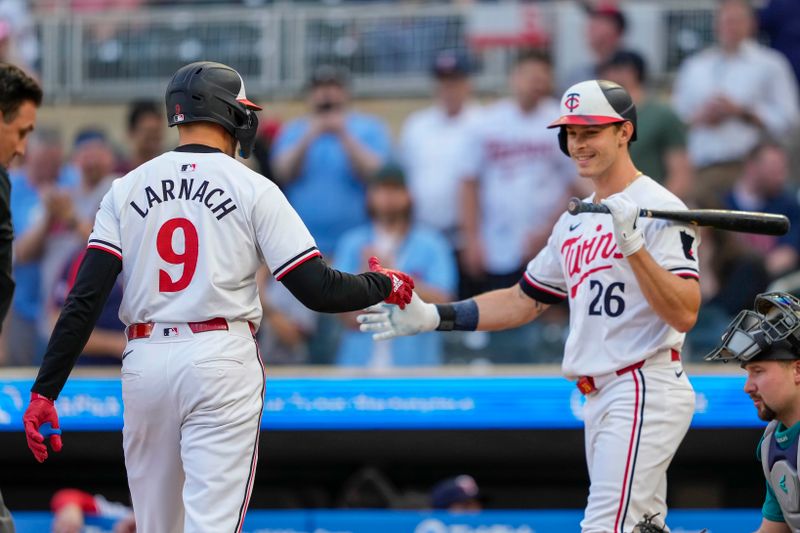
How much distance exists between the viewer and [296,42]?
32.7 feet

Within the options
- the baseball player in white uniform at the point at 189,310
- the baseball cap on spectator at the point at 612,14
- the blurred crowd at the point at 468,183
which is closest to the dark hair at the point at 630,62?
the blurred crowd at the point at 468,183

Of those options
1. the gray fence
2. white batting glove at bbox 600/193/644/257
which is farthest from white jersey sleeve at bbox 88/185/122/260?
the gray fence

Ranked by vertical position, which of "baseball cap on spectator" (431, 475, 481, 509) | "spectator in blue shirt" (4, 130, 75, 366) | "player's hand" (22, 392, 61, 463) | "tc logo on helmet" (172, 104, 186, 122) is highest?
"tc logo on helmet" (172, 104, 186, 122)

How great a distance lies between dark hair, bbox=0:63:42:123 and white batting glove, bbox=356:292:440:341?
1.54m

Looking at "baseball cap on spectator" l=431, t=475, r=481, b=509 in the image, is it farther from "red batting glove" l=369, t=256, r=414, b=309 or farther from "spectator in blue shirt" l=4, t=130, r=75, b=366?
"spectator in blue shirt" l=4, t=130, r=75, b=366

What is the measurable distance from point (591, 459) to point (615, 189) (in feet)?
3.18

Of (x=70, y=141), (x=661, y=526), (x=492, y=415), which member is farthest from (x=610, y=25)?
(x=661, y=526)

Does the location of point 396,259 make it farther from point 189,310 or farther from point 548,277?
point 189,310

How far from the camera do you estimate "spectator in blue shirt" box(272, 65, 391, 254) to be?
27.3ft

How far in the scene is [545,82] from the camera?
8.19 m

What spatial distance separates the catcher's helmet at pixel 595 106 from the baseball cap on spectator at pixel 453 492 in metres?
2.51

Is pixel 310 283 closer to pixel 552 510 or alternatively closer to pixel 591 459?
pixel 591 459

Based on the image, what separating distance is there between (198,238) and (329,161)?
4.47 metres

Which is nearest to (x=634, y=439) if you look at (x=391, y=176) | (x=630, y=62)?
(x=391, y=176)
